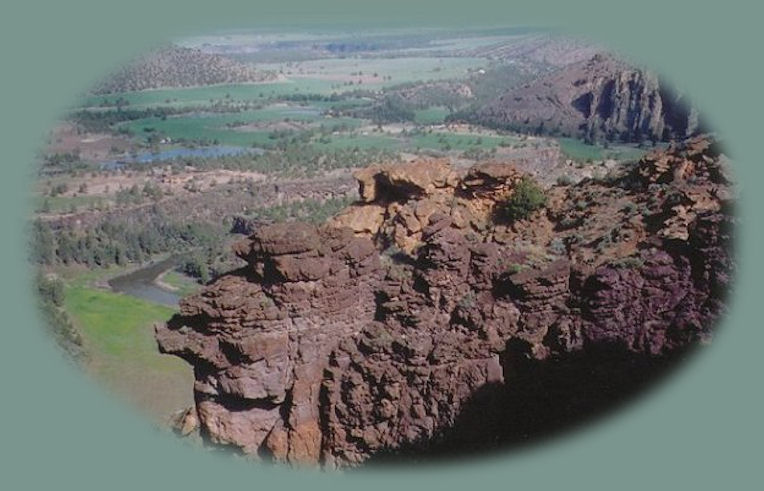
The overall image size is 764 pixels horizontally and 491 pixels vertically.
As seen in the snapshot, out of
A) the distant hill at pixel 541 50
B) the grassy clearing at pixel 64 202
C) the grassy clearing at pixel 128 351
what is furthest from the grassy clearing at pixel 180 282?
the distant hill at pixel 541 50

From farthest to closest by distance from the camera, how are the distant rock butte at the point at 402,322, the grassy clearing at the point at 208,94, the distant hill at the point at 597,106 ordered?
1. the grassy clearing at the point at 208,94
2. the distant hill at the point at 597,106
3. the distant rock butte at the point at 402,322

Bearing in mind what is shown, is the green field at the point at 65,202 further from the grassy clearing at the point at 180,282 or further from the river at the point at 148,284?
the grassy clearing at the point at 180,282

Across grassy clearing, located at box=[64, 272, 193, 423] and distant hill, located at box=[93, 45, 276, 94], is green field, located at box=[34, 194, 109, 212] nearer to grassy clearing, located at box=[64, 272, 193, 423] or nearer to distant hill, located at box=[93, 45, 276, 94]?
grassy clearing, located at box=[64, 272, 193, 423]

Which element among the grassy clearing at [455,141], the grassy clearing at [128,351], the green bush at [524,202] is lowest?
the grassy clearing at [128,351]

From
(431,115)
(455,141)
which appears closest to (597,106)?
(455,141)

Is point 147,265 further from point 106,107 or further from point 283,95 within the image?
point 283,95

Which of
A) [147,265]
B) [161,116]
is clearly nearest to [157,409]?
[147,265]
